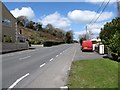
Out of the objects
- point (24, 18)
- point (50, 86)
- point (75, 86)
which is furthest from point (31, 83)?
point (24, 18)

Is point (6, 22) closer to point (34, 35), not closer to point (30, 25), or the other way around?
point (34, 35)

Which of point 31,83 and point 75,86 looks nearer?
point 75,86

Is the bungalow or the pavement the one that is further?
the bungalow

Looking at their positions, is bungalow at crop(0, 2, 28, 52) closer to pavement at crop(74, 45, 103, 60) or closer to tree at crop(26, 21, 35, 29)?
pavement at crop(74, 45, 103, 60)

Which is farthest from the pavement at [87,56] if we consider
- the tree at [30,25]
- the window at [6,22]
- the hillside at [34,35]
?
the tree at [30,25]

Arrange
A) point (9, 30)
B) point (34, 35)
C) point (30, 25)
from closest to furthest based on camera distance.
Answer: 1. point (9, 30)
2. point (34, 35)
3. point (30, 25)

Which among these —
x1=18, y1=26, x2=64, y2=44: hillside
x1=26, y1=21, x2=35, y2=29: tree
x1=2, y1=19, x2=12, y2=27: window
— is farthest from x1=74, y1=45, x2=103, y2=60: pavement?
x1=26, y1=21, x2=35, y2=29: tree

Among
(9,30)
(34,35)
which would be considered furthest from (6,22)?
(34,35)

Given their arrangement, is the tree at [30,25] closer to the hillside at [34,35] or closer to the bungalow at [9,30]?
the hillside at [34,35]

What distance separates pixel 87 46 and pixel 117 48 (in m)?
24.1

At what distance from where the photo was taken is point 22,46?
5603cm

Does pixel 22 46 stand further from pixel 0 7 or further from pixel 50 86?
pixel 50 86

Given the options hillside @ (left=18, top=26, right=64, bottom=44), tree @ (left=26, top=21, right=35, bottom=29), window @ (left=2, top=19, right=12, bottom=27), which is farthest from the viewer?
tree @ (left=26, top=21, right=35, bottom=29)

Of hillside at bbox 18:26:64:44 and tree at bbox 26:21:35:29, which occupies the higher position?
Result: tree at bbox 26:21:35:29
